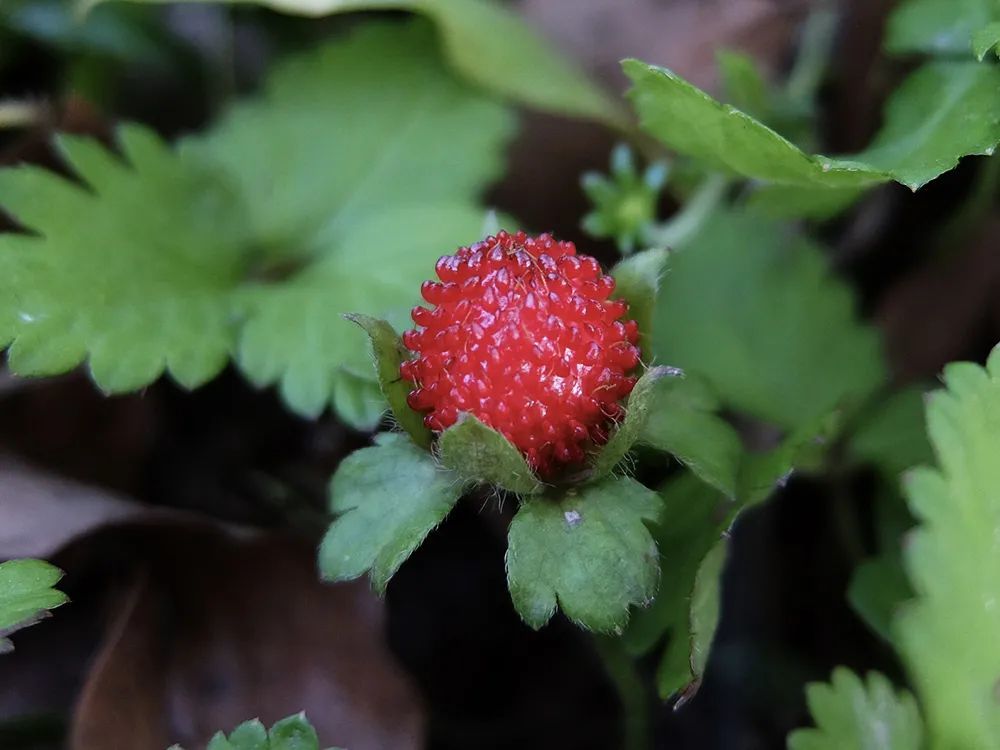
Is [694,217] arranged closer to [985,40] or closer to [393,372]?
[985,40]

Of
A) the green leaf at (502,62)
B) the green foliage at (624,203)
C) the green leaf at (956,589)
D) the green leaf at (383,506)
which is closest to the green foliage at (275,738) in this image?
the green leaf at (383,506)

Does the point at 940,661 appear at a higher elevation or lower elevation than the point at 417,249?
higher

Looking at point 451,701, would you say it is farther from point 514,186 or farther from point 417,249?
point 514,186

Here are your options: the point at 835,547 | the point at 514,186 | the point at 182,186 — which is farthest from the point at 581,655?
the point at 182,186

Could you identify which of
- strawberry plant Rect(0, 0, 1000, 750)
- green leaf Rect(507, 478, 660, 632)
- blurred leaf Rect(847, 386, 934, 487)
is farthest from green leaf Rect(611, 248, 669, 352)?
blurred leaf Rect(847, 386, 934, 487)

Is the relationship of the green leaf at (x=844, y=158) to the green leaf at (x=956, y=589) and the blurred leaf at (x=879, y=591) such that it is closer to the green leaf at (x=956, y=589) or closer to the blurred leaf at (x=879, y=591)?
the green leaf at (x=956, y=589)
